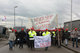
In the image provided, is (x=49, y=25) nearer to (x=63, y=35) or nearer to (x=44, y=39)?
(x=44, y=39)

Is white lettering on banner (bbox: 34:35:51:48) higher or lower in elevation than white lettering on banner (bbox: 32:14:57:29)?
lower

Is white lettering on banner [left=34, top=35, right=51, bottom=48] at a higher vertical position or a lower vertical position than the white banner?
lower

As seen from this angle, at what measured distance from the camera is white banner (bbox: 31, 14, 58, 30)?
12.0m

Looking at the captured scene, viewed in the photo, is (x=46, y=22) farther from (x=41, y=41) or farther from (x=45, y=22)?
(x=41, y=41)

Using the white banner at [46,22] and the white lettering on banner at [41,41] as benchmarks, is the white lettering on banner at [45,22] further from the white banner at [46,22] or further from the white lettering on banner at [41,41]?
the white lettering on banner at [41,41]

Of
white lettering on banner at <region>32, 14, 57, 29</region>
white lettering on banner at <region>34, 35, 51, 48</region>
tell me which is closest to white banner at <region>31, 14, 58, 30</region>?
white lettering on banner at <region>32, 14, 57, 29</region>

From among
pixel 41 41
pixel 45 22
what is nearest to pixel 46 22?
pixel 45 22

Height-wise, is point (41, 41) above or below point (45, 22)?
below

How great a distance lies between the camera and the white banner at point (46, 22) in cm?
1204

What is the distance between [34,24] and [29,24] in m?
0.62

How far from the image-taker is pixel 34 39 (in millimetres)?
12047

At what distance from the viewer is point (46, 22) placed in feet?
39.6

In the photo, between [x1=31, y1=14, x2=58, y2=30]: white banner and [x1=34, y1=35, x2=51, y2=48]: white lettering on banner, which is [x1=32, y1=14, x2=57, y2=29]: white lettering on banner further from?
[x1=34, y1=35, x2=51, y2=48]: white lettering on banner

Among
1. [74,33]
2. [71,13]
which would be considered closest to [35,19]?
[74,33]
